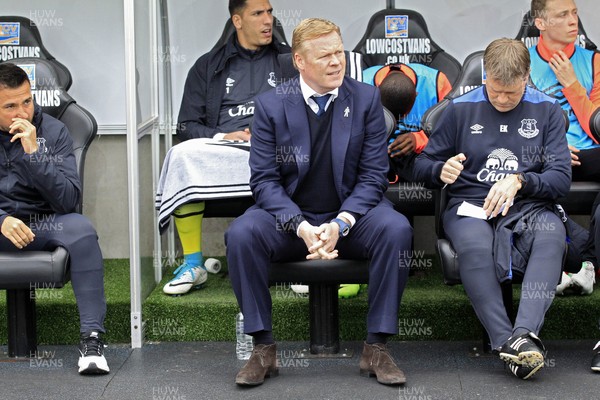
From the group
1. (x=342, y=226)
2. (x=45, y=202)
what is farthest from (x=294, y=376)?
(x=45, y=202)

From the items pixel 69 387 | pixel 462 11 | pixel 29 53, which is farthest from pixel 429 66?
pixel 69 387

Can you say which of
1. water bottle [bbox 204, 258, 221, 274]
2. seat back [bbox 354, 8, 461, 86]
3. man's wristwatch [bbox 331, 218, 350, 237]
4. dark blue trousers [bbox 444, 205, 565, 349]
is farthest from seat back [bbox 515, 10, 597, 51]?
water bottle [bbox 204, 258, 221, 274]

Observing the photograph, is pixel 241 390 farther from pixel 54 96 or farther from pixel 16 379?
pixel 54 96

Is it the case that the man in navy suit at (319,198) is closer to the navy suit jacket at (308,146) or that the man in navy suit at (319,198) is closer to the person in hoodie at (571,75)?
the navy suit jacket at (308,146)

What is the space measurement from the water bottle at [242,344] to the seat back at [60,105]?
861mm

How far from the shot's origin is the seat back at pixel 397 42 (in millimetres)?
5492

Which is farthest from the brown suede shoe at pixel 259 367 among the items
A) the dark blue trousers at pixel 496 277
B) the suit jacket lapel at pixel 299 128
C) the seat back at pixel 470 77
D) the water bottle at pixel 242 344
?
the seat back at pixel 470 77

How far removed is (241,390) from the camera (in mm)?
4152

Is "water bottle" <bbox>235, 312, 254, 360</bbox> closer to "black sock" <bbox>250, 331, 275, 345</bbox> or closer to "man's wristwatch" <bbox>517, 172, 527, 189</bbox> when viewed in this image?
"black sock" <bbox>250, 331, 275, 345</bbox>

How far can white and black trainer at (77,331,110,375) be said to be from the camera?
4375mm

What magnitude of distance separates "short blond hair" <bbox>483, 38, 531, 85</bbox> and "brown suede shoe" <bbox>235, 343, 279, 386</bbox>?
1.39m

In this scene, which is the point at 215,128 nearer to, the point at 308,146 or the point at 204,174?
the point at 204,174

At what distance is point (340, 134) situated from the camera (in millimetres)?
4430

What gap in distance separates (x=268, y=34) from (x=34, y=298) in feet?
5.76
